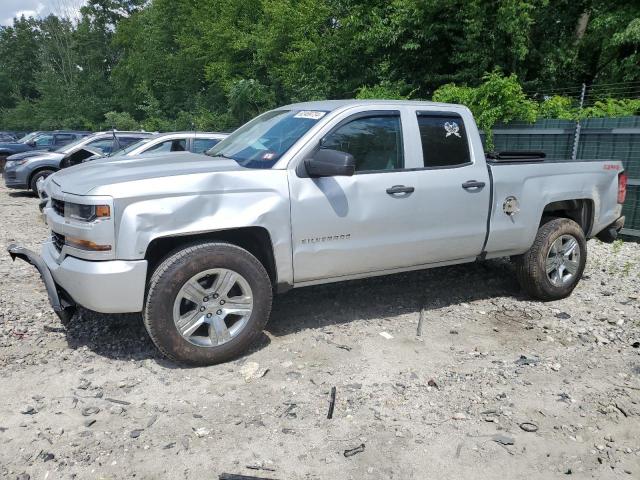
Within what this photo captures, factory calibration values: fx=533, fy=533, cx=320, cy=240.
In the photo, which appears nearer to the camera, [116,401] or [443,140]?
[116,401]

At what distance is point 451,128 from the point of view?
480 cm

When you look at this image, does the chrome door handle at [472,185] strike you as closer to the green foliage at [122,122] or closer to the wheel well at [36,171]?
the wheel well at [36,171]

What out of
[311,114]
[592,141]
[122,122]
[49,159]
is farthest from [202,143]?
[122,122]

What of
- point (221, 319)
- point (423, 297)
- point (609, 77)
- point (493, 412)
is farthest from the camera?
point (609, 77)

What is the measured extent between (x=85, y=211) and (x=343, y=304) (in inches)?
101

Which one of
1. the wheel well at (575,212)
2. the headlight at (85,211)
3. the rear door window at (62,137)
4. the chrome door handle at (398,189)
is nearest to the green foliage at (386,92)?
the wheel well at (575,212)

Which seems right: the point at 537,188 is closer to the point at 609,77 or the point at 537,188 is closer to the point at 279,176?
the point at 279,176

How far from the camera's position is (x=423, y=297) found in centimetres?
547

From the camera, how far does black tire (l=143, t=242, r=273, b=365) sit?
3611 millimetres

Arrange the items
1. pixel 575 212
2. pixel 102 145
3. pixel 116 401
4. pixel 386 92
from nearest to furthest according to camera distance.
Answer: pixel 116 401 → pixel 575 212 → pixel 102 145 → pixel 386 92

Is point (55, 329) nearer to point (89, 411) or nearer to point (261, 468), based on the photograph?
point (89, 411)

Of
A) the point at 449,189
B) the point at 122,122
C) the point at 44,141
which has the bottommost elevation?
the point at 122,122

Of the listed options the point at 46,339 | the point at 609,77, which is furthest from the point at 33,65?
the point at 46,339

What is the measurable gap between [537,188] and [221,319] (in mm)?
3227
